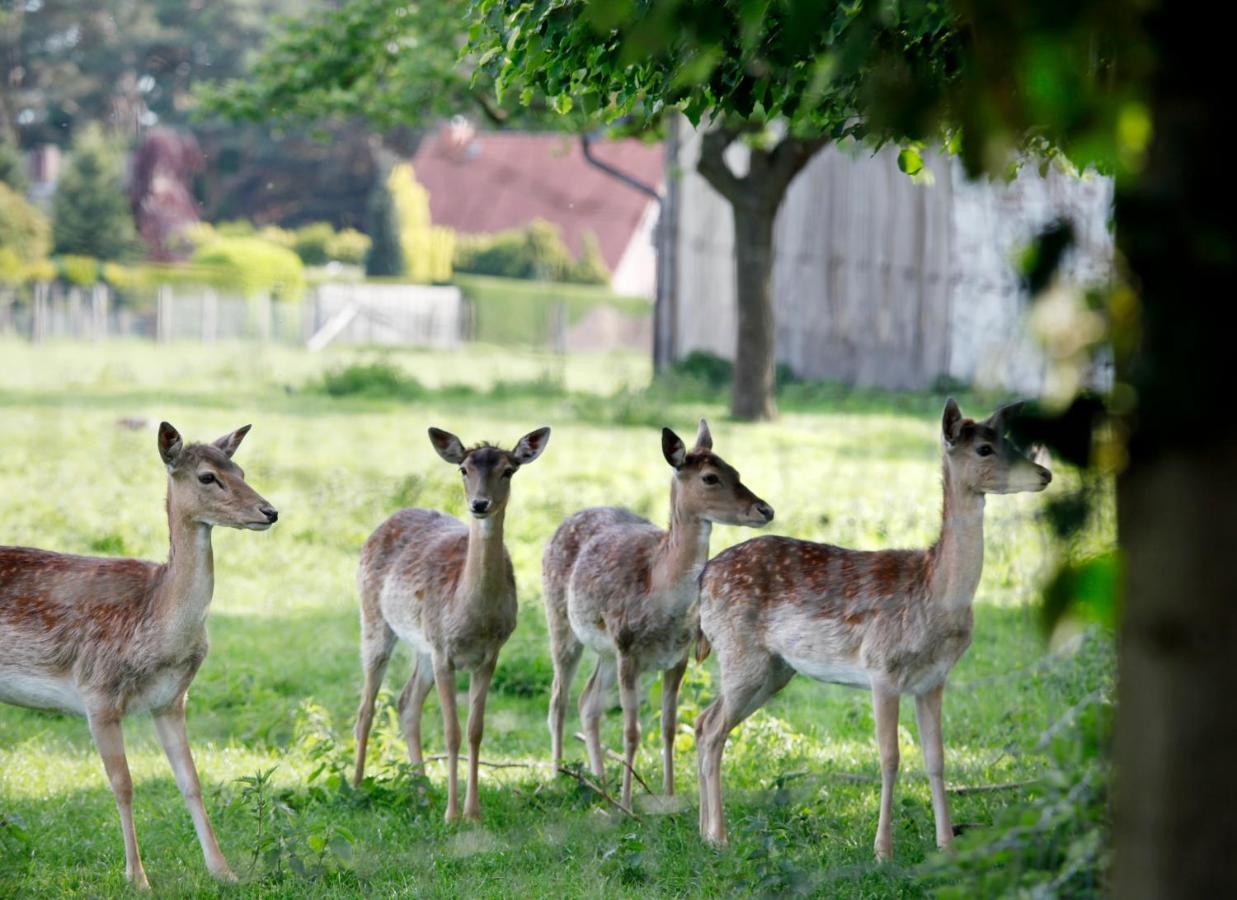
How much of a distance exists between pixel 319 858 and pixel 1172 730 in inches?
170

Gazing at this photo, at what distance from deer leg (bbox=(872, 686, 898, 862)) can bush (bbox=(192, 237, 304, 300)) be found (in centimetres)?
3464

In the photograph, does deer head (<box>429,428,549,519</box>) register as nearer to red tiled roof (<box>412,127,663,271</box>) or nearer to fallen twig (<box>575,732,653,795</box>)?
fallen twig (<box>575,732,653,795</box>)

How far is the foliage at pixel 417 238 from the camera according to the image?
47938 mm

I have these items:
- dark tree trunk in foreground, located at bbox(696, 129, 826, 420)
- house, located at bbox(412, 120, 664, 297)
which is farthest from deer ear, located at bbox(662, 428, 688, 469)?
house, located at bbox(412, 120, 664, 297)

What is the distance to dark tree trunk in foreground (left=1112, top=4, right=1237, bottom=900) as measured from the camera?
2.60m

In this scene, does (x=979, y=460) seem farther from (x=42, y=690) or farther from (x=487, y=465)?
(x=42, y=690)

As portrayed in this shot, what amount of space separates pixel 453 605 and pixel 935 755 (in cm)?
222

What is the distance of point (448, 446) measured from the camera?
24.9 ft

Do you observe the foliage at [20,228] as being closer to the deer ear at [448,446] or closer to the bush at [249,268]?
the bush at [249,268]

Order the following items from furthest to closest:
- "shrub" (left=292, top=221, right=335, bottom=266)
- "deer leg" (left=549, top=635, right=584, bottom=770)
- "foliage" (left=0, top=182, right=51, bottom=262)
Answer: "shrub" (left=292, top=221, right=335, bottom=266) < "foliage" (left=0, top=182, right=51, bottom=262) < "deer leg" (left=549, top=635, right=584, bottom=770)

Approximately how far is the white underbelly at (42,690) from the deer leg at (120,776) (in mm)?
143

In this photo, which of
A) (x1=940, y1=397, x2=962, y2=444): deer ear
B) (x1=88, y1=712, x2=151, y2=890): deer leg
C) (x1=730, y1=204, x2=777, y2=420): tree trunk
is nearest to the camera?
(x1=88, y1=712, x2=151, y2=890): deer leg

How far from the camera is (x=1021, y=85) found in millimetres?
2816

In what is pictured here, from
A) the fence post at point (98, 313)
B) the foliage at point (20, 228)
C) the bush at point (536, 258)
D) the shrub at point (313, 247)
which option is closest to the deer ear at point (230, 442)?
the fence post at point (98, 313)
